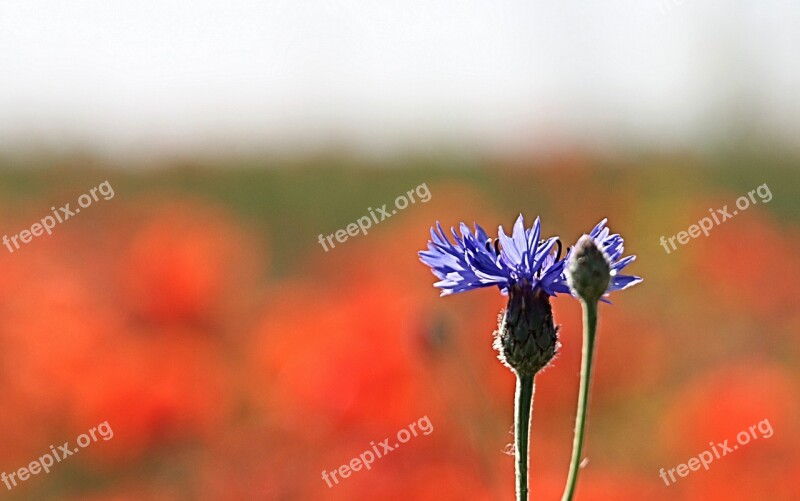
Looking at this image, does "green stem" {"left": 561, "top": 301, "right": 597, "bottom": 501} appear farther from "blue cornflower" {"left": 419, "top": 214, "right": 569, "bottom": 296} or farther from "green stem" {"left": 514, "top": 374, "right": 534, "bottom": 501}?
"blue cornflower" {"left": 419, "top": 214, "right": 569, "bottom": 296}

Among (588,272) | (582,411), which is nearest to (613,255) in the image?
(588,272)

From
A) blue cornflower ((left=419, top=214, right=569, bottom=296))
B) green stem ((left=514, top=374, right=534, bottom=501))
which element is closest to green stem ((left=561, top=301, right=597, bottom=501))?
green stem ((left=514, top=374, right=534, bottom=501))

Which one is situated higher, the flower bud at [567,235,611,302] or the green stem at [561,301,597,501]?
the flower bud at [567,235,611,302]

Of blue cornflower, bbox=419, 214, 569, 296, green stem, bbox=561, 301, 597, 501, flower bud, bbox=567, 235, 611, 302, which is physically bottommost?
green stem, bbox=561, 301, 597, 501

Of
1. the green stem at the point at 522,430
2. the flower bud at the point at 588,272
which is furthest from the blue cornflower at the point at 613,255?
the green stem at the point at 522,430

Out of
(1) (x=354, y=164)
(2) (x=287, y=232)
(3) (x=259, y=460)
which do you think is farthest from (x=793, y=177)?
(3) (x=259, y=460)

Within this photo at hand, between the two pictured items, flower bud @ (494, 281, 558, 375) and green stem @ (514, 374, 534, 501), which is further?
flower bud @ (494, 281, 558, 375)

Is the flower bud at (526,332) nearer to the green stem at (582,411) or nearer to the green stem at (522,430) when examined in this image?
the green stem at (522,430)

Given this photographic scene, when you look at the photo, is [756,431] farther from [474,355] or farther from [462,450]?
[474,355]
